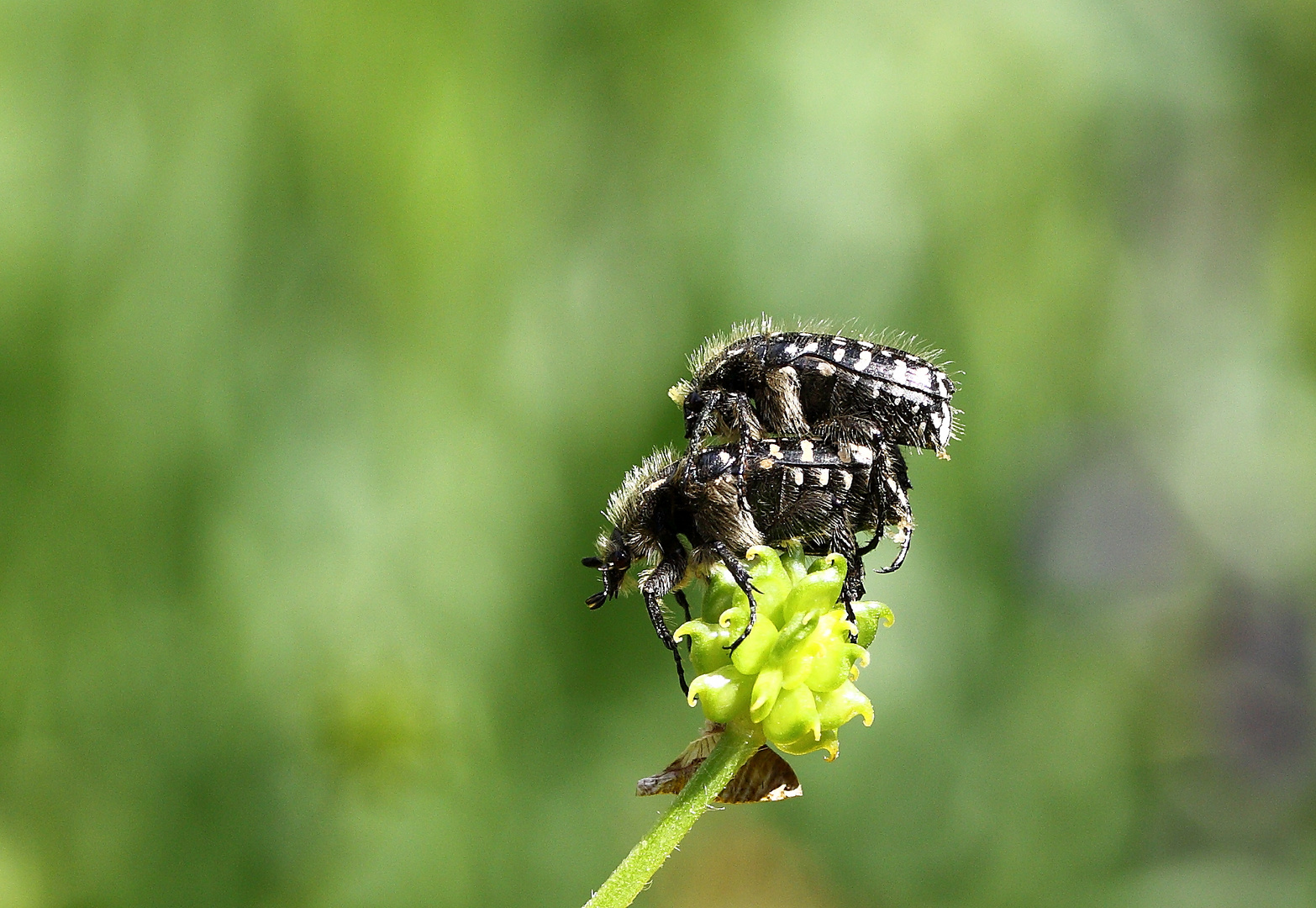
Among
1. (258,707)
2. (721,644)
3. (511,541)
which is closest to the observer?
(721,644)

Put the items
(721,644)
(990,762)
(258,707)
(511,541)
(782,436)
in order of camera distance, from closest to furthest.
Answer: (721,644), (782,436), (258,707), (511,541), (990,762)

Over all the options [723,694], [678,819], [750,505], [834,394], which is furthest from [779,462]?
[678,819]

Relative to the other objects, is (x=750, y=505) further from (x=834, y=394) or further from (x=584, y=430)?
(x=584, y=430)

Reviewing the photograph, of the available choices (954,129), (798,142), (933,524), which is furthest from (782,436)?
(954,129)

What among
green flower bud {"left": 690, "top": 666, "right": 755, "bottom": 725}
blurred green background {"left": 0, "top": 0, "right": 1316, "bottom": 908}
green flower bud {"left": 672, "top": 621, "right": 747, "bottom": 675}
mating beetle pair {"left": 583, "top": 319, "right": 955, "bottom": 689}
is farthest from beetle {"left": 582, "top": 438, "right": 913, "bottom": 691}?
blurred green background {"left": 0, "top": 0, "right": 1316, "bottom": 908}

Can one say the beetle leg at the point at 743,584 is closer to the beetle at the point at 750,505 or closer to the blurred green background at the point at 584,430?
the beetle at the point at 750,505

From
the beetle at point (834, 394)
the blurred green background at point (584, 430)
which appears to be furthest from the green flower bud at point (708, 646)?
the blurred green background at point (584, 430)

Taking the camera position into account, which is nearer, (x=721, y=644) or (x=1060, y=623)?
(x=721, y=644)

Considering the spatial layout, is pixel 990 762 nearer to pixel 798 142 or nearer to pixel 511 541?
pixel 511 541
